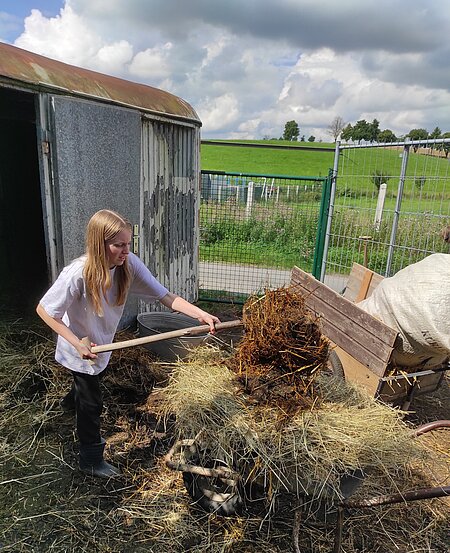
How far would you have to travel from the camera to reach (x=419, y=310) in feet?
10.6

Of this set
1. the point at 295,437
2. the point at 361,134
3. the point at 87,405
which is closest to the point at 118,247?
the point at 87,405

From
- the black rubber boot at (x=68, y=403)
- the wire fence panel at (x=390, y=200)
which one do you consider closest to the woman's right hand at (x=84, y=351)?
the black rubber boot at (x=68, y=403)

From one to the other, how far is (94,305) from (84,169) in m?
1.72

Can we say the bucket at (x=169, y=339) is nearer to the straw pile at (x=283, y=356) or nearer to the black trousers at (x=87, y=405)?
the black trousers at (x=87, y=405)

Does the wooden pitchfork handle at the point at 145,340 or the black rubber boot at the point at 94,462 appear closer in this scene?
the wooden pitchfork handle at the point at 145,340

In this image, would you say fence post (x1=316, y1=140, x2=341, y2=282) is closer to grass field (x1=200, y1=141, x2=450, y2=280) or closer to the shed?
grass field (x1=200, y1=141, x2=450, y2=280)

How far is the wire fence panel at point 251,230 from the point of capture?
6.98 metres

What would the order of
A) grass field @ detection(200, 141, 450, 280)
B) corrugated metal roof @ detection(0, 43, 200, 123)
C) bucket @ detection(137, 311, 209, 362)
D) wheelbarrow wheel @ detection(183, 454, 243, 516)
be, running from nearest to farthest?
wheelbarrow wheel @ detection(183, 454, 243, 516)
corrugated metal roof @ detection(0, 43, 200, 123)
bucket @ detection(137, 311, 209, 362)
grass field @ detection(200, 141, 450, 280)

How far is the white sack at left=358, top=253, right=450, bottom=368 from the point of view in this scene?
3.16 meters

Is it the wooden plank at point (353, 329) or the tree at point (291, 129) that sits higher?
the tree at point (291, 129)

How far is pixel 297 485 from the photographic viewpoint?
2.16 m

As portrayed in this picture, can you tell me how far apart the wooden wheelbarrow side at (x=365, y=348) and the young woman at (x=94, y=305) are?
1.21 m

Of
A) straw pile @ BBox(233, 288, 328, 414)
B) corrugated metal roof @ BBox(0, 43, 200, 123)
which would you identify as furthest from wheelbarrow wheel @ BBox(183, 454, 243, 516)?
corrugated metal roof @ BBox(0, 43, 200, 123)

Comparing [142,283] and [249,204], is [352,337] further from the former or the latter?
[249,204]
